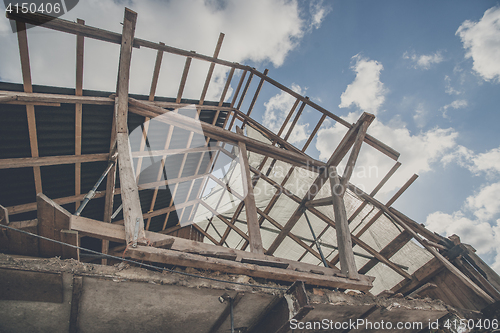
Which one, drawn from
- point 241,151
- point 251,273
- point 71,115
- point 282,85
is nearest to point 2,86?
point 71,115

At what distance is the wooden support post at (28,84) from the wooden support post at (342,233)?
5.18m

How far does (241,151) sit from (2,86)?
144 inches

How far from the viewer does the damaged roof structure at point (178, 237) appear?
2043 mm

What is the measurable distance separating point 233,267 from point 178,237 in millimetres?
2166

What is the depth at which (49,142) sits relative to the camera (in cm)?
408

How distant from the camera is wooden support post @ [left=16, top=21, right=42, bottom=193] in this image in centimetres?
292

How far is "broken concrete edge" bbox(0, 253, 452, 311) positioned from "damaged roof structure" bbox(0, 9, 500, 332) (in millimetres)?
11

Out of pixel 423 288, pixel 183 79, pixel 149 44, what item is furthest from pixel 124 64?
pixel 423 288

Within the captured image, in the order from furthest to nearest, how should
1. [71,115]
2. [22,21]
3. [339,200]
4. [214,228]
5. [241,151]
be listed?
[214,228]
[241,151]
[339,200]
[71,115]
[22,21]

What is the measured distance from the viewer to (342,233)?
12.8 ft

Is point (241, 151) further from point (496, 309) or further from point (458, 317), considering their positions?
point (496, 309)

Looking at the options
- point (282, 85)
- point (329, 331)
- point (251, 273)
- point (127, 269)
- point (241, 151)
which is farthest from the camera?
point (282, 85)

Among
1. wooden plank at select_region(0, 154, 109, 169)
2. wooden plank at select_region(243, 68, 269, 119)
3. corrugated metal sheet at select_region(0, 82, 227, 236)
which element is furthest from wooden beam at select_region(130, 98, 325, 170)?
wooden plank at select_region(243, 68, 269, 119)

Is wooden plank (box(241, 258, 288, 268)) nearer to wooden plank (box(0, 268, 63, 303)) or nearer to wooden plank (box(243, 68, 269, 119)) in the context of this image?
wooden plank (box(0, 268, 63, 303))
